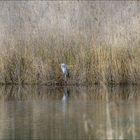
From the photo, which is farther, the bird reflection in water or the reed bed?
the reed bed

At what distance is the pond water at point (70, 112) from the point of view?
902 cm

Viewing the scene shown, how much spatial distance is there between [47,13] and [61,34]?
1113mm

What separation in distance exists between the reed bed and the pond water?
1.22ft

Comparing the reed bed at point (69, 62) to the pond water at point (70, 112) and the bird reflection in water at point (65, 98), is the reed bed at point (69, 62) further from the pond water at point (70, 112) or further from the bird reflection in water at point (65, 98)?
the bird reflection in water at point (65, 98)

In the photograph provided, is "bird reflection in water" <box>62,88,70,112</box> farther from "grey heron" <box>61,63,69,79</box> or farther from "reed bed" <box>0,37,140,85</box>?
"reed bed" <box>0,37,140,85</box>

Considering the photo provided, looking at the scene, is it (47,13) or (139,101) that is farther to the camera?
(47,13)

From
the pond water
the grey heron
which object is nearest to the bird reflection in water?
the pond water

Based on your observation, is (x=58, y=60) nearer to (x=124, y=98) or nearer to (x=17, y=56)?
(x=17, y=56)

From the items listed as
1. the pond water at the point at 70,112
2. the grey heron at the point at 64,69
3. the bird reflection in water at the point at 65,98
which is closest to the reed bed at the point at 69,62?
the grey heron at the point at 64,69

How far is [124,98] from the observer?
12688 millimetres

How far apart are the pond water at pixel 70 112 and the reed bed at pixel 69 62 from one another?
0.37m

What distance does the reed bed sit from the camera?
15.0 meters

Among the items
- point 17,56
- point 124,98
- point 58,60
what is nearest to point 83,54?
point 58,60

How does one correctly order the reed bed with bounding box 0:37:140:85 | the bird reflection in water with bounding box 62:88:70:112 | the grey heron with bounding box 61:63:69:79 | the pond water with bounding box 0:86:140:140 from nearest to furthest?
the pond water with bounding box 0:86:140:140
the bird reflection in water with bounding box 62:88:70:112
the grey heron with bounding box 61:63:69:79
the reed bed with bounding box 0:37:140:85
